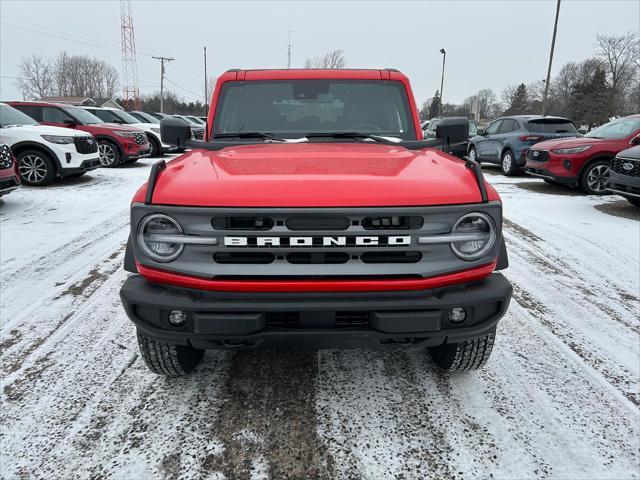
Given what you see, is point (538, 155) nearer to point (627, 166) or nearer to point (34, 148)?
point (627, 166)

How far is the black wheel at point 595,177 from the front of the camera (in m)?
8.89

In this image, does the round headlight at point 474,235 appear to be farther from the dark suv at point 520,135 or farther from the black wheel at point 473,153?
the black wheel at point 473,153

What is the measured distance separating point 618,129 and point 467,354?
9003 mm

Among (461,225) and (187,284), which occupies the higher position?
(461,225)

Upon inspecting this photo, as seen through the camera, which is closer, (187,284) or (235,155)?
(187,284)

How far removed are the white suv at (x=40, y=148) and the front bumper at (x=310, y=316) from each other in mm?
8673

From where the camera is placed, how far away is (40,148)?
29.9 feet

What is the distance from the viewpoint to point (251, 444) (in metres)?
2.13

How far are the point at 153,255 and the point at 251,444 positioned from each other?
1016 mm

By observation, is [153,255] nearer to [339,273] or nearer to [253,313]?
[253,313]

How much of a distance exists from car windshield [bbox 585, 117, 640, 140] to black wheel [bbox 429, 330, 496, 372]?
28.1 feet

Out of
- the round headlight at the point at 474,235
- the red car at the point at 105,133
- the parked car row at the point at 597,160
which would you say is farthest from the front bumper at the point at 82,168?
the round headlight at the point at 474,235

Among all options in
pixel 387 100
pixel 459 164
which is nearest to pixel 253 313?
pixel 459 164

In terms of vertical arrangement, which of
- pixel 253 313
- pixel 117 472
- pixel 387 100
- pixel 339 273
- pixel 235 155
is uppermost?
pixel 387 100
